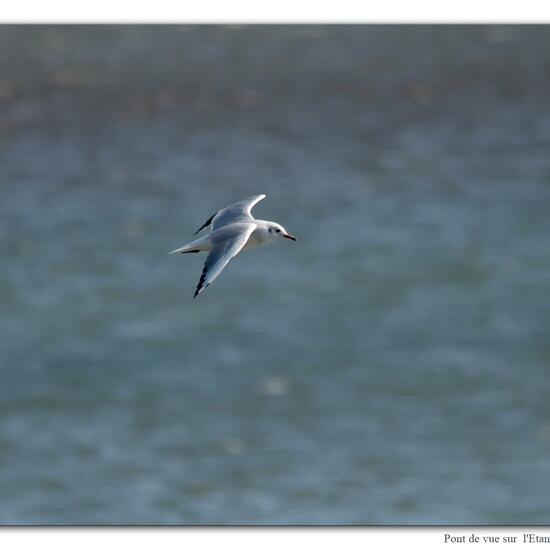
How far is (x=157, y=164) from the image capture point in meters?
14.7

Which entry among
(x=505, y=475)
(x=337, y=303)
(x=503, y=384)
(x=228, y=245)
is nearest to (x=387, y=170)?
(x=337, y=303)

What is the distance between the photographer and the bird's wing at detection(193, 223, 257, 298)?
241 inches

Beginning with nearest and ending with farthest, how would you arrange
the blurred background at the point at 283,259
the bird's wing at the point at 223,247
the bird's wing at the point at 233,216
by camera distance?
the bird's wing at the point at 223,247 < the bird's wing at the point at 233,216 < the blurred background at the point at 283,259

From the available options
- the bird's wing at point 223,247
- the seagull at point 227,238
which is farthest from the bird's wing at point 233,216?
the bird's wing at point 223,247

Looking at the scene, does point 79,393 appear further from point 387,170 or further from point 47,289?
point 387,170

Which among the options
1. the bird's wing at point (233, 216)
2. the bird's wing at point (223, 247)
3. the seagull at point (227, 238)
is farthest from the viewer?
the bird's wing at point (233, 216)

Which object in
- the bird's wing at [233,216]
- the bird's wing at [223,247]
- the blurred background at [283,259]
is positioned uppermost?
the blurred background at [283,259]

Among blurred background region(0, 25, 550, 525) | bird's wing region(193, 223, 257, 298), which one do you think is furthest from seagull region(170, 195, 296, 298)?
blurred background region(0, 25, 550, 525)

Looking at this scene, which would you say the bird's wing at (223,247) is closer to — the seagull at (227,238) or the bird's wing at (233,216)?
the seagull at (227,238)

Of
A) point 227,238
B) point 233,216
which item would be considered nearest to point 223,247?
point 227,238

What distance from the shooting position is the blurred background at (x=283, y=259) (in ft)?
45.9

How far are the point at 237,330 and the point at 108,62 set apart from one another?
3067 mm

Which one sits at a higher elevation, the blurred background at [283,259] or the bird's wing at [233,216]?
the blurred background at [283,259]

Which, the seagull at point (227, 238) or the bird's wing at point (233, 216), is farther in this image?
the bird's wing at point (233, 216)
